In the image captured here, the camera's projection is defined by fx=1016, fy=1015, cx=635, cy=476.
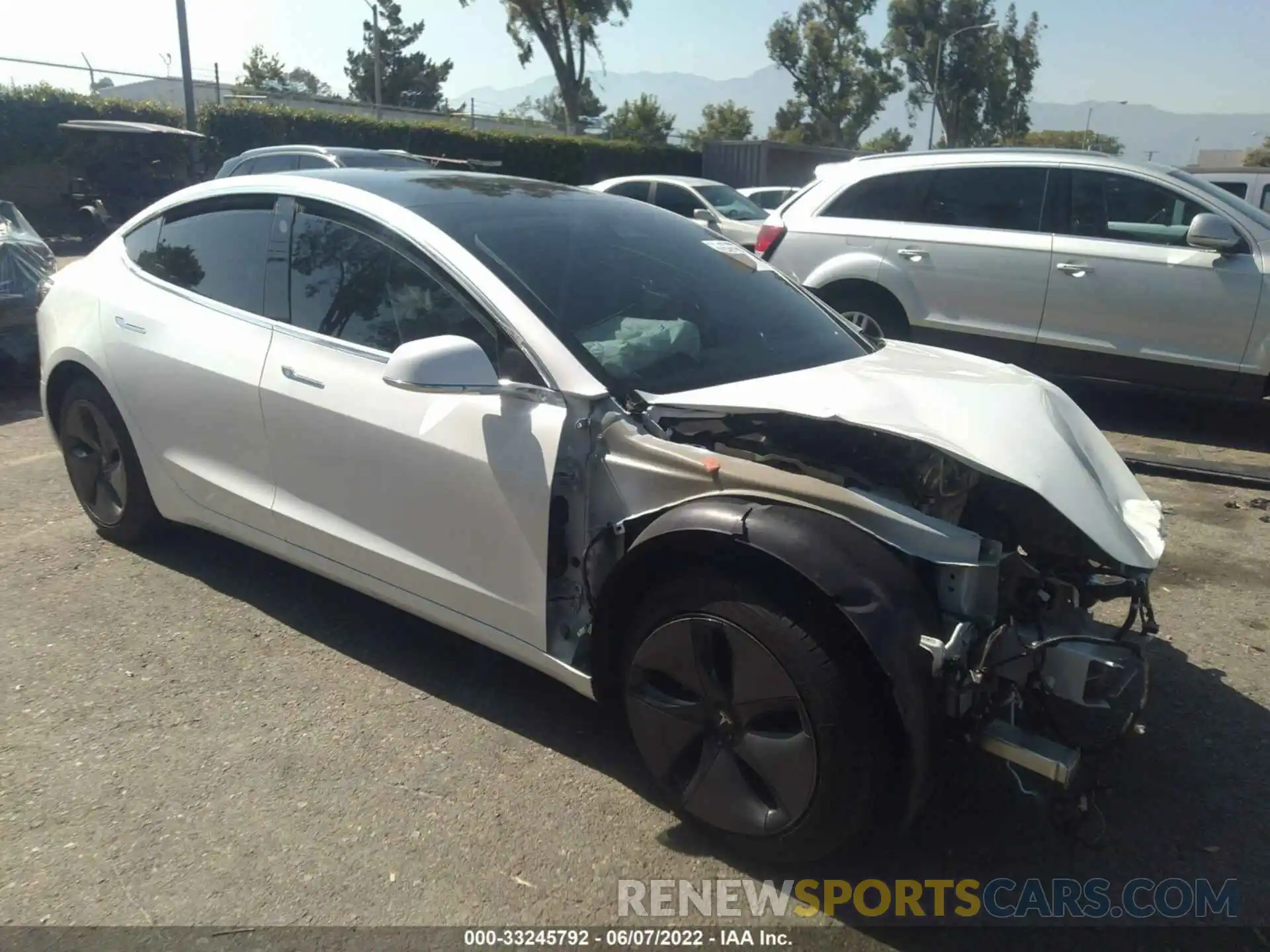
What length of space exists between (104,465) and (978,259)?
5.65 m

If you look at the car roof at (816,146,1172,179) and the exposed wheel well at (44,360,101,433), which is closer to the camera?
the exposed wheel well at (44,360,101,433)

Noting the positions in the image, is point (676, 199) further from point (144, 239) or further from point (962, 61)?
point (962, 61)

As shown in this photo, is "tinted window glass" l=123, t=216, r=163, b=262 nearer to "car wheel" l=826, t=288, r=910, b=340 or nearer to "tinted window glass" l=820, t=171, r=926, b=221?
"car wheel" l=826, t=288, r=910, b=340

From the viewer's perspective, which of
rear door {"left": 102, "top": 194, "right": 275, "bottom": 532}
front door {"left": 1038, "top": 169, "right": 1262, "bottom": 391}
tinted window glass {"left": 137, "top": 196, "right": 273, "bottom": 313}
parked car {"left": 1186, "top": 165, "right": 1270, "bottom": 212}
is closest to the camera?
rear door {"left": 102, "top": 194, "right": 275, "bottom": 532}

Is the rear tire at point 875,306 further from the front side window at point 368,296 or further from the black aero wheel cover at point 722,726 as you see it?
the black aero wheel cover at point 722,726

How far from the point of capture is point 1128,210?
6836 mm

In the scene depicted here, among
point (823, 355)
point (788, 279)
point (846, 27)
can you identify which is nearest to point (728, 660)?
point (823, 355)

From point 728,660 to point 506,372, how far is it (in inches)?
42.9

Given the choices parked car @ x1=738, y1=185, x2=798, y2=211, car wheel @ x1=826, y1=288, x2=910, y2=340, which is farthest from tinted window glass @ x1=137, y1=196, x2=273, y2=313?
parked car @ x1=738, y1=185, x2=798, y2=211

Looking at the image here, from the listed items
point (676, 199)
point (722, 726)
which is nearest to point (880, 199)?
point (722, 726)

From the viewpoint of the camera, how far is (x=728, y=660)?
2.49 meters

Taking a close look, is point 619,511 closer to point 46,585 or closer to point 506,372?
point 506,372

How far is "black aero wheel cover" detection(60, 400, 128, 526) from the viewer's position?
4.33 meters

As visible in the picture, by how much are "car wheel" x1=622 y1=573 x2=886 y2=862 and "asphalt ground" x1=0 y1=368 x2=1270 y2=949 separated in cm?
21
